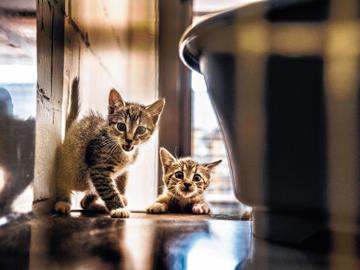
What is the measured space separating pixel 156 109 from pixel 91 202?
26 centimetres

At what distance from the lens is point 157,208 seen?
0.94 metres

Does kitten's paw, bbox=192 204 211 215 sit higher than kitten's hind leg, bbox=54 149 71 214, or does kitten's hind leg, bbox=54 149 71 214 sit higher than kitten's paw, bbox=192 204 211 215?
kitten's hind leg, bbox=54 149 71 214

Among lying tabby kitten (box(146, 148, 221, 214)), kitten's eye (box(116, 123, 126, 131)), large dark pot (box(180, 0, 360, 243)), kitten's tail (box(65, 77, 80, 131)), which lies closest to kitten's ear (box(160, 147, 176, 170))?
lying tabby kitten (box(146, 148, 221, 214))

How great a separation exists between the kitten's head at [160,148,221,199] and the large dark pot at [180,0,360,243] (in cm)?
53

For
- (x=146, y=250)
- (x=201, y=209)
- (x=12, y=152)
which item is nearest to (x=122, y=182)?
(x=201, y=209)

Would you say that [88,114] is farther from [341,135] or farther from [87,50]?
[341,135]

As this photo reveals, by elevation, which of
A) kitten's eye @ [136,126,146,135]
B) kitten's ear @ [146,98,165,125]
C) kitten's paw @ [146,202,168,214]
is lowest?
kitten's paw @ [146,202,168,214]

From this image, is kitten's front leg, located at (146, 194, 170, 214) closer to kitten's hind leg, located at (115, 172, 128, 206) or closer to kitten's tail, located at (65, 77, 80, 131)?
kitten's hind leg, located at (115, 172, 128, 206)

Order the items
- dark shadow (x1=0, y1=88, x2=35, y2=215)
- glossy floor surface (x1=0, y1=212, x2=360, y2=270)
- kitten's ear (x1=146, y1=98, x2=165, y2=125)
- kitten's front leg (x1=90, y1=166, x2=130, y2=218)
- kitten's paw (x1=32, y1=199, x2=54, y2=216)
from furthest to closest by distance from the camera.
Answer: kitten's ear (x1=146, y1=98, x2=165, y2=125) < kitten's front leg (x1=90, y1=166, x2=130, y2=218) < kitten's paw (x1=32, y1=199, x2=54, y2=216) < dark shadow (x1=0, y1=88, x2=35, y2=215) < glossy floor surface (x1=0, y1=212, x2=360, y2=270)

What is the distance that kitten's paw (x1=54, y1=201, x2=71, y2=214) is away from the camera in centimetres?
83

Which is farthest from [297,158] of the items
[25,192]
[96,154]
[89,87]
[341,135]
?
[89,87]

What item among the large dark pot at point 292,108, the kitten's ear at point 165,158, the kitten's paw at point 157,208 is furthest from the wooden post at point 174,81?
the large dark pot at point 292,108

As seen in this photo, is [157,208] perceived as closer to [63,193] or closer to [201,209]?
[201,209]

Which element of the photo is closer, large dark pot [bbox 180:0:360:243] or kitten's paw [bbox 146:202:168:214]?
large dark pot [bbox 180:0:360:243]
